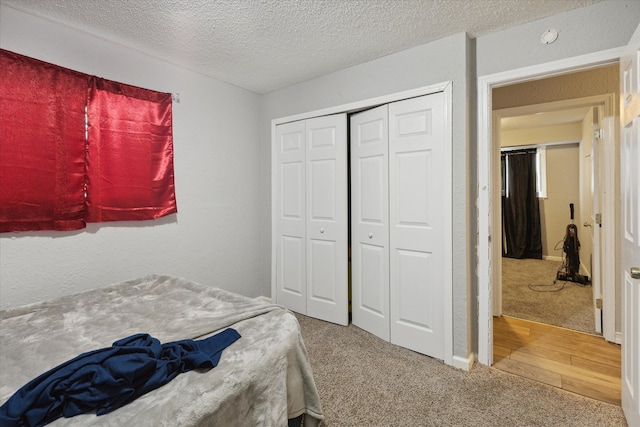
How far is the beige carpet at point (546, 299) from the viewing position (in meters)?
3.16

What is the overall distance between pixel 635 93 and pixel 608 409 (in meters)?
1.78

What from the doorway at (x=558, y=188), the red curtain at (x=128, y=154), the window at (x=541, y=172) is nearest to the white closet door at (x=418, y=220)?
the doorway at (x=558, y=188)

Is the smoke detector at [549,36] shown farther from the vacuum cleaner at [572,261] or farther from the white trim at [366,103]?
the vacuum cleaner at [572,261]

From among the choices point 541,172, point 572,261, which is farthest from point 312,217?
point 541,172

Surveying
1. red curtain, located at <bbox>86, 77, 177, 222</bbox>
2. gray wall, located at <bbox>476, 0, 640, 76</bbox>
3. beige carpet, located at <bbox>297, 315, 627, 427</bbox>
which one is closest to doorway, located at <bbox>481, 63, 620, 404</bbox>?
beige carpet, located at <bbox>297, 315, 627, 427</bbox>

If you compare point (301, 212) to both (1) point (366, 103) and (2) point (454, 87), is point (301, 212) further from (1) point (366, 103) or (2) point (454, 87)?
(2) point (454, 87)

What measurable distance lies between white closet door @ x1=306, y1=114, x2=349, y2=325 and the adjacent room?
0.02 meters

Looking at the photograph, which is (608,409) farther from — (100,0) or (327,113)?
(100,0)

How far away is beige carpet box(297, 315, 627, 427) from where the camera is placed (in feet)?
5.69

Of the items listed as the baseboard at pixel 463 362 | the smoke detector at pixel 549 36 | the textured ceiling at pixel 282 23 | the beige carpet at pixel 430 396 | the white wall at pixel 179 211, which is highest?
the textured ceiling at pixel 282 23

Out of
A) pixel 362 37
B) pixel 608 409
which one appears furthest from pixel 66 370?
pixel 608 409

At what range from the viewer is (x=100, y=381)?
980 mm

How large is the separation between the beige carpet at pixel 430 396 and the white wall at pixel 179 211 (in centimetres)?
146

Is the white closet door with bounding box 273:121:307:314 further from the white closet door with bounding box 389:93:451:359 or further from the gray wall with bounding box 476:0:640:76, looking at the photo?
the gray wall with bounding box 476:0:640:76
